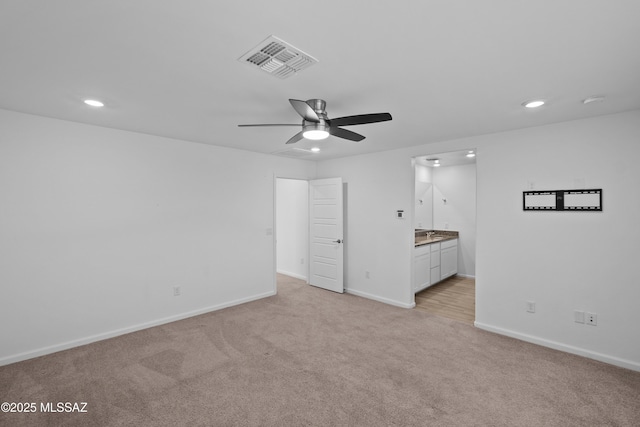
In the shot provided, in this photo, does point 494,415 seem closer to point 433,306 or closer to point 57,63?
point 433,306

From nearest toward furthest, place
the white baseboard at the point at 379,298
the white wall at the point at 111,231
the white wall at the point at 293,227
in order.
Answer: the white wall at the point at 111,231 → the white baseboard at the point at 379,298 → the white wall at the point at 293,227

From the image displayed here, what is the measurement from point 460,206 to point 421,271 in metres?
2.35

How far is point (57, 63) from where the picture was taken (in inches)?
78.3

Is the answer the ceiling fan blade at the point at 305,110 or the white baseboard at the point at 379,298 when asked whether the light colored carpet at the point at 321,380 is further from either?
the ceiling fan blade at the point at 305,110

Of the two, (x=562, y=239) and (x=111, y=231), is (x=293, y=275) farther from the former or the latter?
(x=562, y=239)

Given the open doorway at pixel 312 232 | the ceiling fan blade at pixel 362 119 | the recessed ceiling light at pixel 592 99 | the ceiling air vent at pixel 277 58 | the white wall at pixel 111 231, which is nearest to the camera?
the ceiling air vent at pixel 277 58

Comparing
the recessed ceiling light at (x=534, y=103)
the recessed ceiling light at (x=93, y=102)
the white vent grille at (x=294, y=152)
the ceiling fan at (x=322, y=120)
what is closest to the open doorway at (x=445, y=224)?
the white vent grille at (x=294, y=152)

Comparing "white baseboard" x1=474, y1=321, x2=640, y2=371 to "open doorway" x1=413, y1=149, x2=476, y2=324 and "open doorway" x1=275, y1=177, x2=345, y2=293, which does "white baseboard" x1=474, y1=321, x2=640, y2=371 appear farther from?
"open doorway" x1=275, y1=177, x2=345, y2=293

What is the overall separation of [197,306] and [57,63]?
3364 millimetres

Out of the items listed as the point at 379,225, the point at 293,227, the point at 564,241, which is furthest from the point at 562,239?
the point at 293,227

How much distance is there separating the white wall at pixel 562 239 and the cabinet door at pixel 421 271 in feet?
3.91

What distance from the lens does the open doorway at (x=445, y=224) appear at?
529cm

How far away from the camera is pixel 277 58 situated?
6.23 feet

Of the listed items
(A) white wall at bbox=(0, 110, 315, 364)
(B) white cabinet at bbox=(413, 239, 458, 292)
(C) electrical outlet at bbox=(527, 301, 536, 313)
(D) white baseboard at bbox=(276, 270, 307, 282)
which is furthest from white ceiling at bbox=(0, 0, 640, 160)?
(D) white baseboard at bbox=(276, 270, 307, 282)
